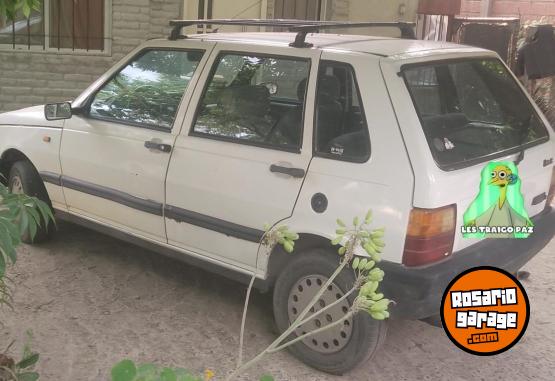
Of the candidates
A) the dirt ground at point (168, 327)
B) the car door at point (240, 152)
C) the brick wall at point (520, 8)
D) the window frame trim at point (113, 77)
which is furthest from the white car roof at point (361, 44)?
the brick wall at point (520, 8)

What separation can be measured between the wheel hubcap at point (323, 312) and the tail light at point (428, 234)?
17.0 inches

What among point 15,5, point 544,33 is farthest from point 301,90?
point 544,33

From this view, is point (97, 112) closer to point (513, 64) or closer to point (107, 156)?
point (107, 156)

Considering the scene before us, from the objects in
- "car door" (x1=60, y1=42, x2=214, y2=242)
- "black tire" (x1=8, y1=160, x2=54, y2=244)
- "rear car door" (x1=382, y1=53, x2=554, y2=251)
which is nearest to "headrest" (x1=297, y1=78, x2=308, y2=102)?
"rear car door" (x1=382, y1=53, x2=554, y2=251)

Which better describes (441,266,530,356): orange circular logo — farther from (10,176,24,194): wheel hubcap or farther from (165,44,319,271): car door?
(10,176,24,194): wheel hubcap

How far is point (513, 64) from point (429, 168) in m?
6.97

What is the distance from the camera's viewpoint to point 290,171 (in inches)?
143

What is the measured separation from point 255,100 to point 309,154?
0.63m

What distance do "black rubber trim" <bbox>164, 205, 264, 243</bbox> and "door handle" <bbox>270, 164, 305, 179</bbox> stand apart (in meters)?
0.37

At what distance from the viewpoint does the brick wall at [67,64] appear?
8.86 meters

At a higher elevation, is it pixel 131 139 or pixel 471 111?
pixel 471 111

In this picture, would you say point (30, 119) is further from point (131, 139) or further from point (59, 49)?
point (59, 49)

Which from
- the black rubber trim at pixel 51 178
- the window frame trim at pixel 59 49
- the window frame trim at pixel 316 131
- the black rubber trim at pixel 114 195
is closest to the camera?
the window frame trim at pixel 316 131

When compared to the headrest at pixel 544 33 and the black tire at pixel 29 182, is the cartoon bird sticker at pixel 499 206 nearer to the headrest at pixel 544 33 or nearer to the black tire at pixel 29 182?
the black tire at pixel 29 182
